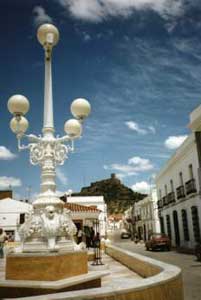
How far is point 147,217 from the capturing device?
46.1 metres

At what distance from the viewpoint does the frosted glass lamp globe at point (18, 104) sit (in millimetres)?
6174

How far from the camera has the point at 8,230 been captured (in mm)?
36656

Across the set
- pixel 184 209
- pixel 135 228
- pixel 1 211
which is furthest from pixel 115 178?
pixel 184 209

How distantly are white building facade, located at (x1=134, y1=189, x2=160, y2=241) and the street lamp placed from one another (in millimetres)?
31845

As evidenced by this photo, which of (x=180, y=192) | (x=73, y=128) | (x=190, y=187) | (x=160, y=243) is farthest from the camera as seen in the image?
(x=180, y=192)

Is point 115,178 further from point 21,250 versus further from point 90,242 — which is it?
point 21,250

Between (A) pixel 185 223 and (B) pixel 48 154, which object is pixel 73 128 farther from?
(A) pixel 185 223

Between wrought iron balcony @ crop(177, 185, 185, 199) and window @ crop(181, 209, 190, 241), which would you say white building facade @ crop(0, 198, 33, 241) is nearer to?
wrought iron balcony @ crop(177, 185, 185, 199)

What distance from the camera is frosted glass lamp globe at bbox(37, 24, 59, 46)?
21.6ft

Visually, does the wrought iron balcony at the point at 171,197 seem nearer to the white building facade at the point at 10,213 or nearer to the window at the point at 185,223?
the window at the point at 185,223

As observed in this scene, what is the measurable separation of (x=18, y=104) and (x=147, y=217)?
42.0 m

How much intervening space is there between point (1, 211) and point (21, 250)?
33.6 m

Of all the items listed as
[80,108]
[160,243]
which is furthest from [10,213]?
[80,108]

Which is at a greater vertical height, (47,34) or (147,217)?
(47,34)
